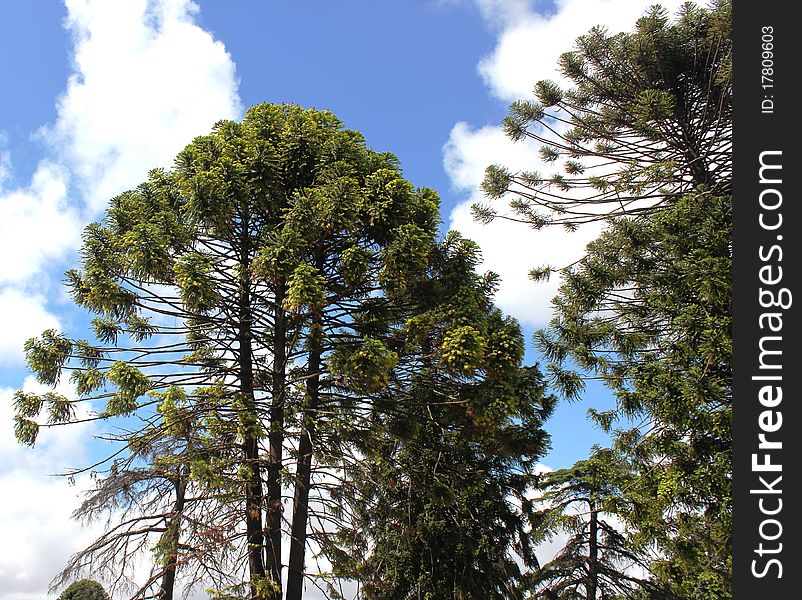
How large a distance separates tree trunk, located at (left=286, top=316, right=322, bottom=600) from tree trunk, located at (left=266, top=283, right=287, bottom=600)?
34cm

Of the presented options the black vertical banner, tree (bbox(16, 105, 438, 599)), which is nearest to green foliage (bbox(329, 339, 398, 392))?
tree (bbox(16, 105, 438, 599))

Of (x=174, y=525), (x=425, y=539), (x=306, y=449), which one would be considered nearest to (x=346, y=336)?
(x=306, y=449)

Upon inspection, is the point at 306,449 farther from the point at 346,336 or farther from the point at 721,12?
the point at 721,12

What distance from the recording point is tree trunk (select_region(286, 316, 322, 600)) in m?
10.9

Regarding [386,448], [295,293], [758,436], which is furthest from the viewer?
[386,448]

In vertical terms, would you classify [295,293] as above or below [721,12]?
below

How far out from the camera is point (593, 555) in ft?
48.1

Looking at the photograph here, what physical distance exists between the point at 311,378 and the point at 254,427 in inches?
70.3

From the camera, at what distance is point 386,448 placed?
13719 mm

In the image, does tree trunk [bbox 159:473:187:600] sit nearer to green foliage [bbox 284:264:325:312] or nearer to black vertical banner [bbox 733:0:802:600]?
green foliage [bbox 284:264:325:312]

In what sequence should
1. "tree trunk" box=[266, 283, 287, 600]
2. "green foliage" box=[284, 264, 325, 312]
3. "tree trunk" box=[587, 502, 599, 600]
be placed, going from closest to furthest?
1. "green foliage" box=[284, 264, 325, 312]
2. "tree trunk" box=[266, 283, 287, 600]
3. "tree trunk" box=[587, 502, 599, 600]

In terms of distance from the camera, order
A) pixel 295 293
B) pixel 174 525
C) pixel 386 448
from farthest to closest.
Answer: pixel 386 448, pixel 174 525, pixel 295 293

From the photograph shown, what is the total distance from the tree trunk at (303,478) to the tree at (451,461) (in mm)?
530

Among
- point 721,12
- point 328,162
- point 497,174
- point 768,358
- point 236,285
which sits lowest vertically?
point 768,358
